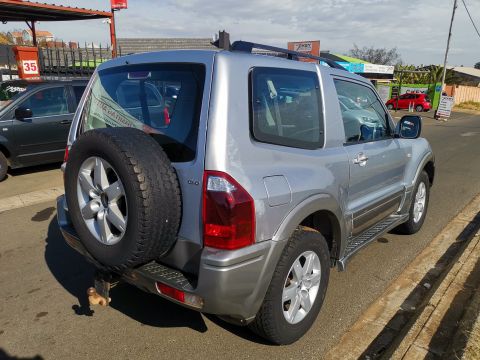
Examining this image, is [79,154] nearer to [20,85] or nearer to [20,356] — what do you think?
[20,356]

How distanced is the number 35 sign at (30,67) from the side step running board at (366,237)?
10.3 meters

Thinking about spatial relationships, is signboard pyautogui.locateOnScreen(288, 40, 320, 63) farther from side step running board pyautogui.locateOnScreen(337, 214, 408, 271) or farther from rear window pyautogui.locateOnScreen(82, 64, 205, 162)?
rear window pyautogui.locateOnScreen(82, 64, 205, 162)

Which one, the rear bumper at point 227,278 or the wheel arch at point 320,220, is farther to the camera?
the wheel arch at point 320,220

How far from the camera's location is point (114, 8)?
1312cm

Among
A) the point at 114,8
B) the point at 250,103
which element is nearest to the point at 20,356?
the point at 250,103


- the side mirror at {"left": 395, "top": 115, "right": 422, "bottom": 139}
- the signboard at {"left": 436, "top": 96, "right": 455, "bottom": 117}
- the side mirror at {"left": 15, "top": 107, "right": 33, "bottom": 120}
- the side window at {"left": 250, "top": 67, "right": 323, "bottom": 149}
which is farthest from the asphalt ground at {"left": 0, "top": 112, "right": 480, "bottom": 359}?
the signboard at {"left": 436, "top": 96, "right": 455, "bottom": 117}

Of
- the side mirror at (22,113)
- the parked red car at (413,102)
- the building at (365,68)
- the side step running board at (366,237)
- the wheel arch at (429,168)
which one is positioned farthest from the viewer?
the parked red car at (413,102)

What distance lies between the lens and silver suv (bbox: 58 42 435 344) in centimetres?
217

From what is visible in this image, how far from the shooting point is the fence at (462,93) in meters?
41.2

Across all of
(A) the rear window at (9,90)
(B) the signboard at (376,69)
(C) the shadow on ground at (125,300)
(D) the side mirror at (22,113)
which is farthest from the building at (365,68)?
(C) the shadow on ground at (125,300)

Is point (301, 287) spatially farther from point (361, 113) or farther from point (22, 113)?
point (22, 113)

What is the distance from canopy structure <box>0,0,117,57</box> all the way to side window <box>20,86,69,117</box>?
5.00 metres

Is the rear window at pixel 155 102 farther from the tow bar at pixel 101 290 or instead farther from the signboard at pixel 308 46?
the signboard at pixel 308 46

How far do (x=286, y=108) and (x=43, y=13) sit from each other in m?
12.8
